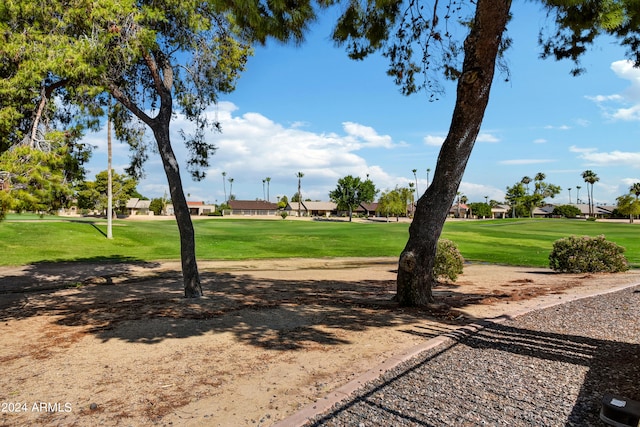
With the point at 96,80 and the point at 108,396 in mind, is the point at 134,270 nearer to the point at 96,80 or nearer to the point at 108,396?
the point at 96,80

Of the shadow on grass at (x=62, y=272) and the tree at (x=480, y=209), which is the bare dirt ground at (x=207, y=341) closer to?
the shadow on grass at (x=62, y=272)

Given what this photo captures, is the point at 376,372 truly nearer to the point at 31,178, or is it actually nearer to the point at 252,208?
the point at 31,178

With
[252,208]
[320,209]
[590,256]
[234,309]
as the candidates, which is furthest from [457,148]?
[320,209]

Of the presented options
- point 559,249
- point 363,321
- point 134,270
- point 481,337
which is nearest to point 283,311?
point 363,321

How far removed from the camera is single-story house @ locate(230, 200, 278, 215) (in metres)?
115

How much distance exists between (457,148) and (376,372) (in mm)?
4890

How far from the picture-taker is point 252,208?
117 m

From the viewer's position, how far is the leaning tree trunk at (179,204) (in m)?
10.3

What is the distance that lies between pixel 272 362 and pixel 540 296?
301 inches

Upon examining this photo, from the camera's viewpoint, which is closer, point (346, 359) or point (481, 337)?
point (346, 359)

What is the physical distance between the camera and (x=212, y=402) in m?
4.12

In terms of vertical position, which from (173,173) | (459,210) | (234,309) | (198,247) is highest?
(459,210)

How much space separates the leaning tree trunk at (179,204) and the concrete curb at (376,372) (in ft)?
21.8

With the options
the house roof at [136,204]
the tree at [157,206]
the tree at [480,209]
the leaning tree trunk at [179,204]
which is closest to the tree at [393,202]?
the tree at [480,209]
